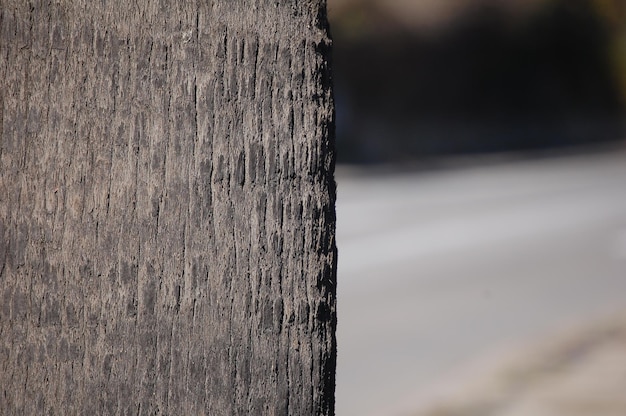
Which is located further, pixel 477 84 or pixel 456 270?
pixel 477 84

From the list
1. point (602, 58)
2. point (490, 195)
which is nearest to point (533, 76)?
point (602, 58)

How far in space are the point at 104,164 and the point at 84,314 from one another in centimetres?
21

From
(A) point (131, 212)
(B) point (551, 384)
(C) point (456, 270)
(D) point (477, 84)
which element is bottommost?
(B) point (551, 384)

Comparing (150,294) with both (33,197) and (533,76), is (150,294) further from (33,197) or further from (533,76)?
(533,76)

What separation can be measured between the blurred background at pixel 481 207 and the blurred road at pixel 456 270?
26 millimetres

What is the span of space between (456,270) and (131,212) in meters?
7.59

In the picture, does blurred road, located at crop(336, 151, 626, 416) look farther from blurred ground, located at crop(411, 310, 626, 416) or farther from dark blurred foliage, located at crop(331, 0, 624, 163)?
dark blurred foliage, located at crop(331, 0, 624, 163)

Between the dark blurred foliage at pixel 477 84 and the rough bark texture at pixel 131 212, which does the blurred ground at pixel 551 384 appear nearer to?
the rough bark texture at pixel 131 212

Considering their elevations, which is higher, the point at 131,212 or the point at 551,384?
the point at 131,212

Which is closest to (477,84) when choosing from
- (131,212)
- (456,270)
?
(456,270)

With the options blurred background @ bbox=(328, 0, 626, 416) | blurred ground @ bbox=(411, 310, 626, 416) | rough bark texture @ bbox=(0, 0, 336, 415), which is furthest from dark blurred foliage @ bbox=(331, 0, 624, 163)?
rough bark texture @ bbox=(0, 0, 336, 415)

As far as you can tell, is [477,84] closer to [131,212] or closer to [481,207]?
[481,207]

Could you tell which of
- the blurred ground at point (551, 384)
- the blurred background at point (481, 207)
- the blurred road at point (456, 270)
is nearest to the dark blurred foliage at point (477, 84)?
the blurred background at point (481, 207)

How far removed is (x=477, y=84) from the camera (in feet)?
73.8
